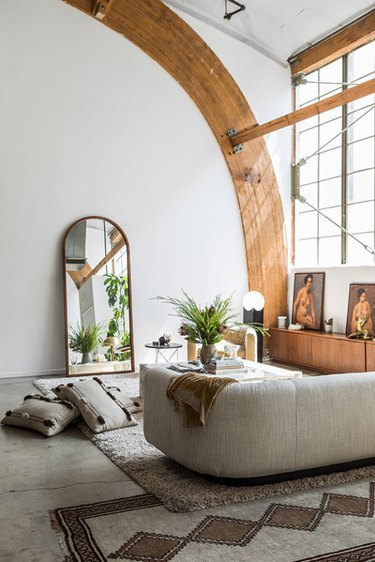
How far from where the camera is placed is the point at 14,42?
25.0ft

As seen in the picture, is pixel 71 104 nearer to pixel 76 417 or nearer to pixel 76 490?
pixel 76 417

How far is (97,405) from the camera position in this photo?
5141 mm

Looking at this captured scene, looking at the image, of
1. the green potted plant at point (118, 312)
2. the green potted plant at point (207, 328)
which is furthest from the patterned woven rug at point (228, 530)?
the green potted plant at point (118, 312)

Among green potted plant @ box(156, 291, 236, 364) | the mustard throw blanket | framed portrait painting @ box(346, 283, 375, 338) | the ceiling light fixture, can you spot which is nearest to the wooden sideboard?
framed portrait painting @ box(346, 283, 375, 338)

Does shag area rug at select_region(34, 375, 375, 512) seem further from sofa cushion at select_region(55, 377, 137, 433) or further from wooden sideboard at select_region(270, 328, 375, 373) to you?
wooden sideboard at select_region(270, 328, 375, 373)

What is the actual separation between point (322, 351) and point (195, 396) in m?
4.84

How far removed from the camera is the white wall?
765cm

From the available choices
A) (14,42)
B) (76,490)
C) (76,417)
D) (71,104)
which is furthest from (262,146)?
(76,490)

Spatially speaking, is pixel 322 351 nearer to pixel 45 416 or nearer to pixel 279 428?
pixel 45 416

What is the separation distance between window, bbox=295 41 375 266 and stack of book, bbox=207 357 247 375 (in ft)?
11.1

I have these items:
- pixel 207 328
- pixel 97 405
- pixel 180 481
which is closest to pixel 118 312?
pixel 207 328

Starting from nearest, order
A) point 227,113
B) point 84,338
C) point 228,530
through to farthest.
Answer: point 228,530
point 84,338
point 227,113

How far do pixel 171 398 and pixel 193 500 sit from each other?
70 centimetres

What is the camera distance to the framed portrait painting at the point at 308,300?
873 centimetres
